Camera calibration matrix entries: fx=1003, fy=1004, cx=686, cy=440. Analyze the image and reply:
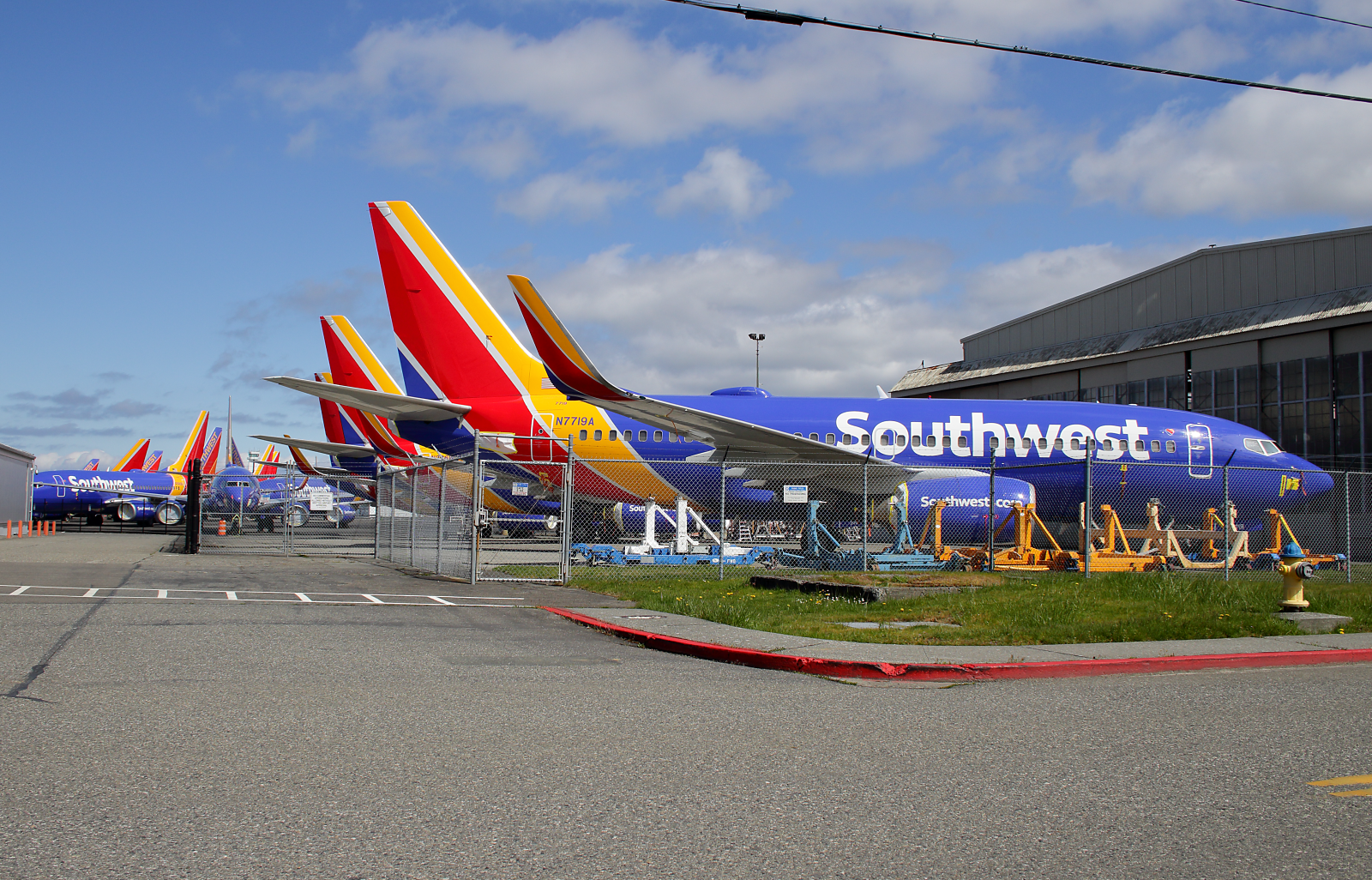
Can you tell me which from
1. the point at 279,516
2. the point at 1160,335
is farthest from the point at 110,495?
the point at 1160,335

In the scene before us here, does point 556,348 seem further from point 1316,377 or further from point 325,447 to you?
point 1316,377

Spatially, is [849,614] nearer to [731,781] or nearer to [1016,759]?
[1016,759]

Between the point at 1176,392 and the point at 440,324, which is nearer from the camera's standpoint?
the point at 440,324

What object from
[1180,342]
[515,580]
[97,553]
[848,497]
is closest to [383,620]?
[515,580]

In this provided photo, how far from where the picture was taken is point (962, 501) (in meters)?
20.4

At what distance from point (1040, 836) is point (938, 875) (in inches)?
28.9

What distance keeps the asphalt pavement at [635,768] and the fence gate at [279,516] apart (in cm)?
1800

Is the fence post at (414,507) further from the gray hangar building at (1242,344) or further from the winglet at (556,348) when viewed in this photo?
the gray hangar building at (1242,344)

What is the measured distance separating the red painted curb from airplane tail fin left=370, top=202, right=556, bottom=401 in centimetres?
1601

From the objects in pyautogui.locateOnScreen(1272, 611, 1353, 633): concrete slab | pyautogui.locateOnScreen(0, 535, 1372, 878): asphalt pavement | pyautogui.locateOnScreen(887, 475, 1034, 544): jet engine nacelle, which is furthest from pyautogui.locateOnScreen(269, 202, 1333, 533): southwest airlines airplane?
pyautogui.locateOnScreen(0, 535, 1372, 878): asphalt pavement

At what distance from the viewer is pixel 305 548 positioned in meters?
28.5

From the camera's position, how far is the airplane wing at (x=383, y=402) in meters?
19.9

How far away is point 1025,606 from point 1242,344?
29.2 meters

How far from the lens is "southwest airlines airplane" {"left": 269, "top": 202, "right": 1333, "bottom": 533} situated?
22859 mm
